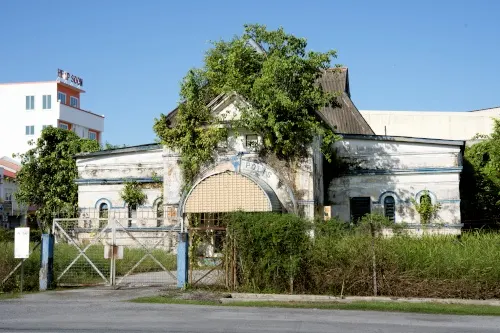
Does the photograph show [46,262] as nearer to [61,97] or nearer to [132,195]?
[132,195]

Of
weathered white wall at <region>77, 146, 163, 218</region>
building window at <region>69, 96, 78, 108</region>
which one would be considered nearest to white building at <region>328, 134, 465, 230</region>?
weathered white wall at <region>77, 146, 163, 218</region>

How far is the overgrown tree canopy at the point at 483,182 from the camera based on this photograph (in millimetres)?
33562

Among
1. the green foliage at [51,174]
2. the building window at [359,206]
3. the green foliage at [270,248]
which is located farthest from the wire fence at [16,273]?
the green foliage at [51,174]

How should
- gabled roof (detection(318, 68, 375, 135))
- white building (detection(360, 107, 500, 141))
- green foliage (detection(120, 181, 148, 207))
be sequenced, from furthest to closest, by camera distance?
white building (detection(360, 107, 500, 141)), gabled roof (detection(318, 68, 375, 135)), green foliage (detection(120, 181, 148, 207))

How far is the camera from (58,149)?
4156cm

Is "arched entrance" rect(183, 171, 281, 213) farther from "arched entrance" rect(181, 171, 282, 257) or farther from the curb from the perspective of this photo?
the curb

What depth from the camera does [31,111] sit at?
7150 cm

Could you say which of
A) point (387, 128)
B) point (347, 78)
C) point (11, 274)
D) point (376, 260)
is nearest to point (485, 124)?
point (387, 128)

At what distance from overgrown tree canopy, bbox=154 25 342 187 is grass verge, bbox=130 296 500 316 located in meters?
10.4

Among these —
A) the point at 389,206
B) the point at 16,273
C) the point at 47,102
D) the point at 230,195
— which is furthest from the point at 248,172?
the point at 47,102

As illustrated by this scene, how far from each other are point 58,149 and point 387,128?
27.1 meters

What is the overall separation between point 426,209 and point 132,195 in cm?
1433

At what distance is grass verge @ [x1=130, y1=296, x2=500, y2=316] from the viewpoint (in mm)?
15273

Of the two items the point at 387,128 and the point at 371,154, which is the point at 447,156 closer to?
the point at 371,154
